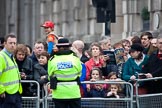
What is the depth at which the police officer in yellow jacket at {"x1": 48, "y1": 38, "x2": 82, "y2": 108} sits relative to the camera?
51.3 ft

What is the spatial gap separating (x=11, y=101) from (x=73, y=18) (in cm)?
2810

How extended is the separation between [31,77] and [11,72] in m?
2.07

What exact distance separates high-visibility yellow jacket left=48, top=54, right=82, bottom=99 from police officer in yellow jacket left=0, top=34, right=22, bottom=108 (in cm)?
75

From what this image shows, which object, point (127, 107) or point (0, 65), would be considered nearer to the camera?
point (0, 65)

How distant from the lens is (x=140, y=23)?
1318 inches

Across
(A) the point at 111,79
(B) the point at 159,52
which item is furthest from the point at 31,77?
(B) the point at 159,52

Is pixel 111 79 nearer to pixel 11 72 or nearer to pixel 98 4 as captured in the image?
pixel 11 72

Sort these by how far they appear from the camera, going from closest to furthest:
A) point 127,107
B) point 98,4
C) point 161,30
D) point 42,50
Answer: point 127,107
point 42,50
point 98,4
point 161,30

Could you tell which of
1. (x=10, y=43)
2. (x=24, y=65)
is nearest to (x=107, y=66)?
(x=24, y=65)

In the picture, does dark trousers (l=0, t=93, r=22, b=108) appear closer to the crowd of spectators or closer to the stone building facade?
the crowd of spectators

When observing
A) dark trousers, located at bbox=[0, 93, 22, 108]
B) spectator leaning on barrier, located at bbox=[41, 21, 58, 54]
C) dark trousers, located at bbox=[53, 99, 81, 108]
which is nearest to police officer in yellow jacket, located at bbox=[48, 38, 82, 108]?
dark trousers, located at bbox=[53, 99, 81, 108]

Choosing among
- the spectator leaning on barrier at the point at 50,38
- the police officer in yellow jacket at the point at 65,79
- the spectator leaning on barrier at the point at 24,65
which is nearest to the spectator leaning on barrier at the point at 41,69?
the spectator leaning on barrier at the point at 24,65

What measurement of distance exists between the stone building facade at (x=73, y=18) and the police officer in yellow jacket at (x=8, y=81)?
41.9 ft

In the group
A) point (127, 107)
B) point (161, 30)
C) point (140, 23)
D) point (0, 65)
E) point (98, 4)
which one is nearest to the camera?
point (0, 65)
